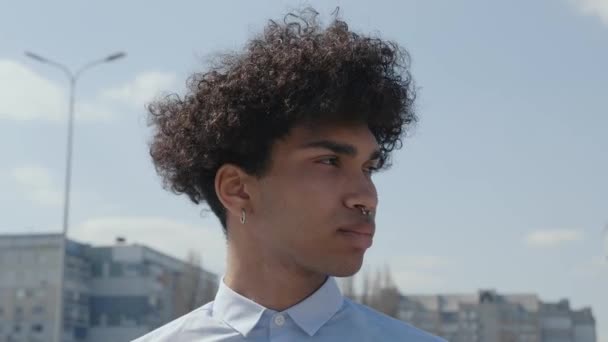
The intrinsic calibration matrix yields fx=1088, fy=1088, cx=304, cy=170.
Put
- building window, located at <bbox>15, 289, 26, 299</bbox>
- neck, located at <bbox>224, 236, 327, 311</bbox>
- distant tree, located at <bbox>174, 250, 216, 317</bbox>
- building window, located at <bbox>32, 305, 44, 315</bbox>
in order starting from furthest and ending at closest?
building window, located at <bbox>15, 289, 26, 299</bbox>, building window, located at <bbox>32, 305, 44, 315</bbox>, distant tree, located at <bbox>174, 250, 216, 317</bbox>, neck, located at <bbox>224, 236, 327, 311</bbox>

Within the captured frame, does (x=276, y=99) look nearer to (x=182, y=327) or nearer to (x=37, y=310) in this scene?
(x=182, y=327)

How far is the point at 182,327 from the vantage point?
7.95 ft

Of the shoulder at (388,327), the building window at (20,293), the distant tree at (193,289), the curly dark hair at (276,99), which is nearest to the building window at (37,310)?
the building window at (20,293)

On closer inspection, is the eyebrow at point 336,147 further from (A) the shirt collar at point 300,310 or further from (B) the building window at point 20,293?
(B) the building window at point 20,293

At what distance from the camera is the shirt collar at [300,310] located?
2305 mm

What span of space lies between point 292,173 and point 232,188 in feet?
0.68

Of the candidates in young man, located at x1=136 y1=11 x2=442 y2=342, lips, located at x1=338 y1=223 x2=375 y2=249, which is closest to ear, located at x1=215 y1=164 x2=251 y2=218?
young man, located at x1=136 y1=11 x2=442 y2=342

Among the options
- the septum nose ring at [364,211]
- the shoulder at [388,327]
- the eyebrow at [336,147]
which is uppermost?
the eyebrow at [336,147]

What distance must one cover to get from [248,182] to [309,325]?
13.5 inches

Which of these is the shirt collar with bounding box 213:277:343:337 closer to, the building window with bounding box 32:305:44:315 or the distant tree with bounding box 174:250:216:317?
the distant tree with bounding box 174:250:216:317

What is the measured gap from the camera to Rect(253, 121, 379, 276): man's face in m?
2.22

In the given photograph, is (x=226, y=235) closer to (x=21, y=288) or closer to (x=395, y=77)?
(x=395, y=77)

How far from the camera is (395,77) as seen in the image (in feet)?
8.54

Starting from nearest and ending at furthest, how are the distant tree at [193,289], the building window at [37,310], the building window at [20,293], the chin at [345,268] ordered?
the chin at [345,268] < the distant tree at [193,289] < the building window at [37,310] < the building window at [20,293]
